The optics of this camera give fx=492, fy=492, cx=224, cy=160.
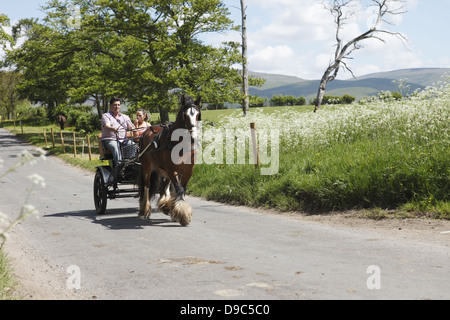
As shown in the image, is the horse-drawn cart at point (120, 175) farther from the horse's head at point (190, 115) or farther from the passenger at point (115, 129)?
the horse's head at point (190, 115)

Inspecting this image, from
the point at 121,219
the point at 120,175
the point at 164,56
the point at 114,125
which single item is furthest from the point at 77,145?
the point at 121,219

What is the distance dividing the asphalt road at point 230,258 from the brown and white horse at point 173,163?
1.22 feet

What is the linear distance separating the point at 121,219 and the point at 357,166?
17.6 ft

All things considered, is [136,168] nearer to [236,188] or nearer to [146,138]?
[146,138]

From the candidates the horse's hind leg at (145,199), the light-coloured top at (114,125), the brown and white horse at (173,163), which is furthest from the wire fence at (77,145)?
the brown and white horse at (173,163)

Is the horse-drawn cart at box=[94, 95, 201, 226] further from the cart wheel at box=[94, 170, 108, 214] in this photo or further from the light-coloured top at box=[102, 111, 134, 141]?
the light-coloured top at box=[102, 111, 134, 141]

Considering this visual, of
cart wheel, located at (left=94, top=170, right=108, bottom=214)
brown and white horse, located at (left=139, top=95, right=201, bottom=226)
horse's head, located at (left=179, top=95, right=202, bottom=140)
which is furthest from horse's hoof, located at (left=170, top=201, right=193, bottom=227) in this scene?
cart wheel, located at (left=94, top=170, right=108, bottom=214)

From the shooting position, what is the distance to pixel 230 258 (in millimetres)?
6770

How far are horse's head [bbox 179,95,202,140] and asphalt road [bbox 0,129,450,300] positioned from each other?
1866 mm

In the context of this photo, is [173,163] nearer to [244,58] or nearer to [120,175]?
[120,175]

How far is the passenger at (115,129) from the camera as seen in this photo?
1095cm

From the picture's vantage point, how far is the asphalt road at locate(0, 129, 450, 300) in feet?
17.1

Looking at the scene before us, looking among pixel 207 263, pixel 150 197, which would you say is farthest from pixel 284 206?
pixel 207 263
